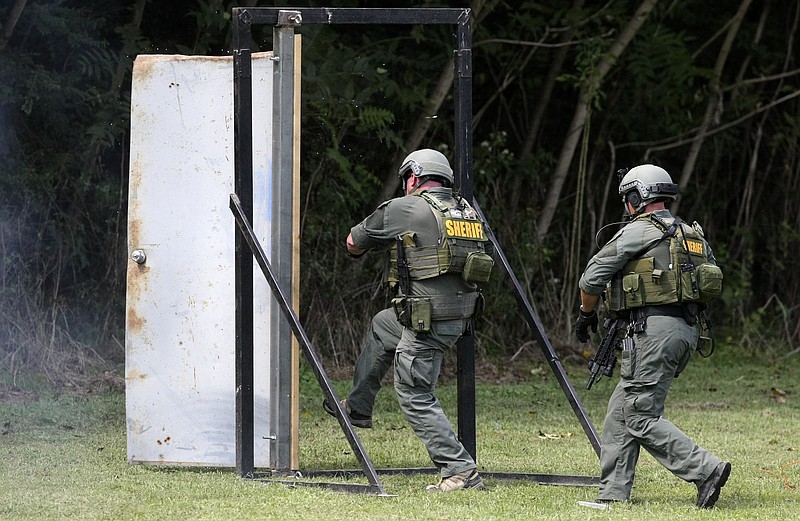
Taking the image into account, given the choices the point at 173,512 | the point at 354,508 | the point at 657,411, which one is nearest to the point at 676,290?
the point at 657,411

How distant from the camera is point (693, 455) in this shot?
5.81 metres

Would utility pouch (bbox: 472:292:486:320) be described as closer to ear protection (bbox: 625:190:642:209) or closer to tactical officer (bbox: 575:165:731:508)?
tactical officer (bbox: 575:165:731:508)

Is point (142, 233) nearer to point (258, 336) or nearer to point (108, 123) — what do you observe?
point (258, 336)

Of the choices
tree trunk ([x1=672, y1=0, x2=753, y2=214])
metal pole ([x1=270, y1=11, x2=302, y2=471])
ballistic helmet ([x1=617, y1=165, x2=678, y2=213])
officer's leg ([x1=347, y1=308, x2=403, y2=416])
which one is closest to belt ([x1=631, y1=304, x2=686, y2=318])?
ballistic helmet ([x1=617, y1=165, x2=678, y2=213])

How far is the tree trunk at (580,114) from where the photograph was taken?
1277cm

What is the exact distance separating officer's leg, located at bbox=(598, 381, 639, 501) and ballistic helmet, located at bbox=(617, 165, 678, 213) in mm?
952

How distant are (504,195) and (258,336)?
717 centimetres

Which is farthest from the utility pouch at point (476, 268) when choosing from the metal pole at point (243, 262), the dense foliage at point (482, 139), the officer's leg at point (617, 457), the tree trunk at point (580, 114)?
the tree trunk at point (580, 114)

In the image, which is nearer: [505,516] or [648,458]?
[505,516]

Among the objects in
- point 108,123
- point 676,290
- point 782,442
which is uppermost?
point 108,123

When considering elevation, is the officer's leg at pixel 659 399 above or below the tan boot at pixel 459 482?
above

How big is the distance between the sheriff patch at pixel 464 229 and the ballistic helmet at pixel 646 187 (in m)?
0.76

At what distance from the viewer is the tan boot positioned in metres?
6.15

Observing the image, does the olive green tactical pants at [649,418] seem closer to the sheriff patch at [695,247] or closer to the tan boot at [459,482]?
the sheriff patch at [695,247]
